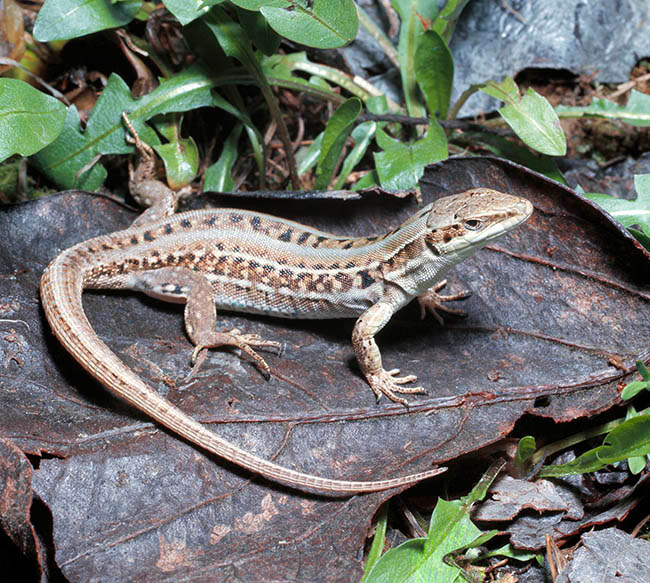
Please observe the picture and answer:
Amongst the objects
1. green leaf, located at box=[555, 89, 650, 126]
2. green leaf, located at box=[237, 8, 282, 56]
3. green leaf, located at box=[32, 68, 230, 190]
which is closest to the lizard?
green leaf, located at box=[32, 68, 230, 190]

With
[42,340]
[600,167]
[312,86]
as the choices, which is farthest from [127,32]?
[600,167]

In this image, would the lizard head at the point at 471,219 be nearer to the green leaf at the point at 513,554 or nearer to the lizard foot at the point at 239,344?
the lizard foot at the point at 239,344

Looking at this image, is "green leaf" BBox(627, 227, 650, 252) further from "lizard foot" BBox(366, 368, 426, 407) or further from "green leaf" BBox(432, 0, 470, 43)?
"green leaf" BBox(432, 0, 470, 43)

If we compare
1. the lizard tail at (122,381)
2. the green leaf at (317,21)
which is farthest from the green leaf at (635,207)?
the lizard tail at (122,381)

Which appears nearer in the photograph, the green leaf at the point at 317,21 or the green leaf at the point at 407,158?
the green leaf at the point at 317,21

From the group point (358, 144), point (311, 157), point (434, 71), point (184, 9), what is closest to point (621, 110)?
point (434, 71)
